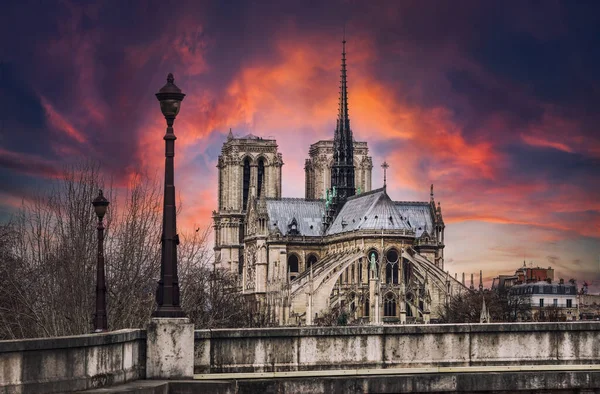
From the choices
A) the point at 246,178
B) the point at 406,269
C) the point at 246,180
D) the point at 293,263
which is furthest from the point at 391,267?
the point at 246,180

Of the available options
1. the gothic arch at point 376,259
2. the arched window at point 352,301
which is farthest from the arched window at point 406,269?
the arched window at point 352,301

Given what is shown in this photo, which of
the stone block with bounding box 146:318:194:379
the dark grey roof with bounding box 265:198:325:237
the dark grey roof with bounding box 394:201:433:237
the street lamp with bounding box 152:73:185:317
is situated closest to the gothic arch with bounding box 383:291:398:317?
the dark grey roof with bounding box 394:201:433:237

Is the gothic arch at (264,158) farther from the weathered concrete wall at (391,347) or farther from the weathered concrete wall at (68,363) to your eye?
the weathered concrete wall at (68,363)

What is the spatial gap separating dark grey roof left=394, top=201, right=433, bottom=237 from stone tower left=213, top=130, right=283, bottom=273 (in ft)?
70.2

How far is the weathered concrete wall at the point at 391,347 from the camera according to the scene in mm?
25203

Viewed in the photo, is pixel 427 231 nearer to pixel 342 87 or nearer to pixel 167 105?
pixel 342 87

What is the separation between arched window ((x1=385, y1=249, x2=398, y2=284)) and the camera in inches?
5546

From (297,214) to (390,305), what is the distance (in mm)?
22978

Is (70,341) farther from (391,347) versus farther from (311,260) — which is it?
(311,260)

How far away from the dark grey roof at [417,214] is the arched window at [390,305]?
678 inches

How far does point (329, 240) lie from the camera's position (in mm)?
151875

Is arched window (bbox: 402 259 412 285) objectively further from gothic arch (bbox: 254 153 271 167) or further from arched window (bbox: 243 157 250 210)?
arched window (bbox: 243 157 250 210)

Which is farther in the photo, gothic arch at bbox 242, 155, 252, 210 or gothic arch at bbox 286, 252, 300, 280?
gothic arch at bbox 242, 155, 252, 210

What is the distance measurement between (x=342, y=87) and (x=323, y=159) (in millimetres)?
23664
